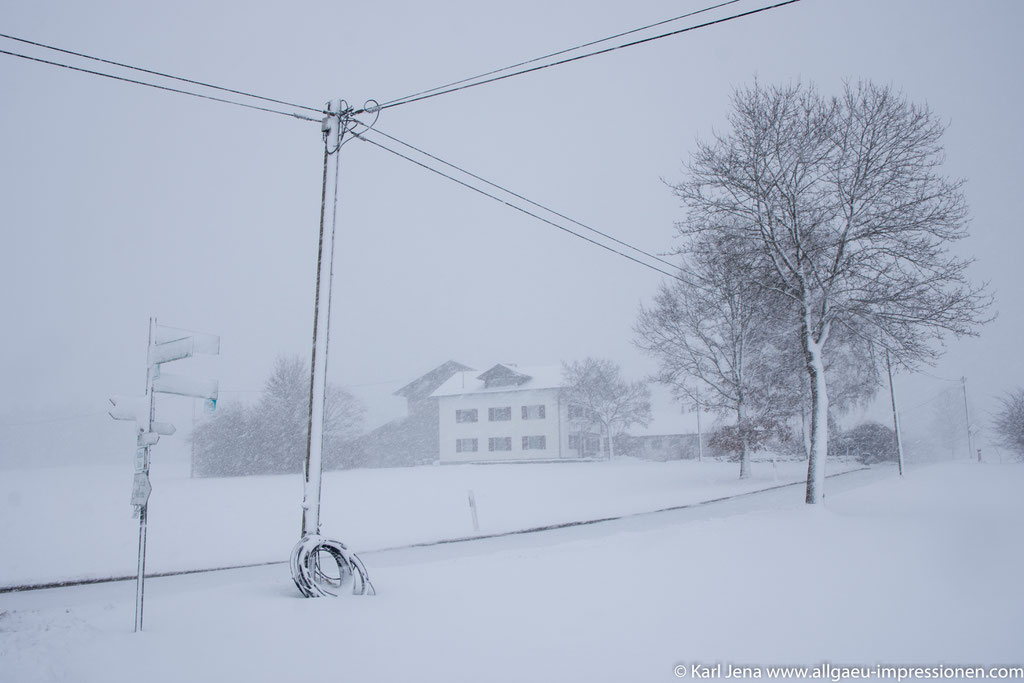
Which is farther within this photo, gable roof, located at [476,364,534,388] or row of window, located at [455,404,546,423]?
gable roof, located at [476,364,534,388]

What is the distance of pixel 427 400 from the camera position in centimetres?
6531

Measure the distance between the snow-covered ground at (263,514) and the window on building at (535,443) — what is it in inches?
874

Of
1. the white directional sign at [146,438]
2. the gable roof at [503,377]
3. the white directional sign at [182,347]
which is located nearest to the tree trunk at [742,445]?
the white directional sign at [182,347]

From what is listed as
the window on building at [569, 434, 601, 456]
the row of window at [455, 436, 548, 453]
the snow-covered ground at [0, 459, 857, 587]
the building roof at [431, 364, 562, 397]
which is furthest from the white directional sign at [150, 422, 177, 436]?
the window on building at [569, 434, 601, 456]

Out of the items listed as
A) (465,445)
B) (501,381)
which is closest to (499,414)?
(501,381)

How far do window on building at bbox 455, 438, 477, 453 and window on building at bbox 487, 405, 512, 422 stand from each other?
9.35 ft

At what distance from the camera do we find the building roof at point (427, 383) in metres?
65.8

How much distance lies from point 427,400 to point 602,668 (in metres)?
61.2

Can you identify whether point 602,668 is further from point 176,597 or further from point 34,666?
point 176,597

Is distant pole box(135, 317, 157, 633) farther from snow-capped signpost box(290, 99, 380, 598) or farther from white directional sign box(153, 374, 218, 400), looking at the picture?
snow-capped signpost box(290, 99, 380, 598)

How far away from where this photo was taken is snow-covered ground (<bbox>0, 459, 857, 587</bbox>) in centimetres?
1320

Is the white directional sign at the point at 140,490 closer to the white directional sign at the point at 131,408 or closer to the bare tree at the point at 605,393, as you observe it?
the white directional sign at the point at 131,408

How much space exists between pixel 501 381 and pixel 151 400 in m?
53.8

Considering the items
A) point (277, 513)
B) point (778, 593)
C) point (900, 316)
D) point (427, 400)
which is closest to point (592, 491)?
point (277, 513)
